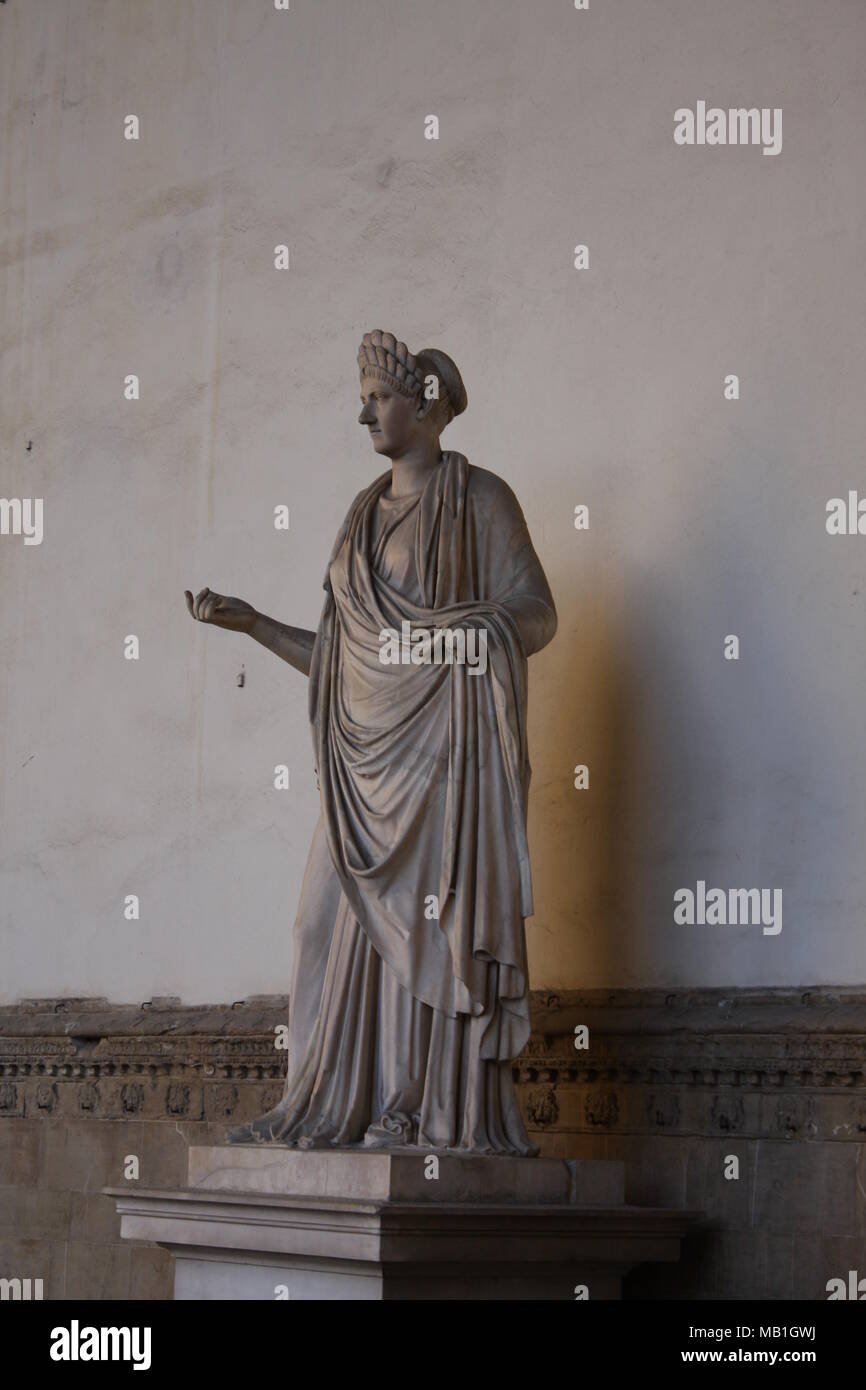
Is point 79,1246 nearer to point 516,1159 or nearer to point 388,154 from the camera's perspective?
point 516,1159

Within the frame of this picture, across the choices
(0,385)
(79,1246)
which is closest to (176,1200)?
(79,1246)

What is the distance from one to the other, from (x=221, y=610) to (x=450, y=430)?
152 cm

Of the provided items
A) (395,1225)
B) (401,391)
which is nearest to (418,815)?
(395,1225)

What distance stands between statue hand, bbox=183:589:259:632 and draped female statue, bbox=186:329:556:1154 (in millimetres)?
251

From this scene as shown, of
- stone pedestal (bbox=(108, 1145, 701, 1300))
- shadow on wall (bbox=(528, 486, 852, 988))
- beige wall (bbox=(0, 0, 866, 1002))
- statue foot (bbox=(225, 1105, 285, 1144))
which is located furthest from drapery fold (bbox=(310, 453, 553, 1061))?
beige wall (bbox=(0, 0, 866, 1002))

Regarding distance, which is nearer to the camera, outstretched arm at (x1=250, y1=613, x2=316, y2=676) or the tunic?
the tunic

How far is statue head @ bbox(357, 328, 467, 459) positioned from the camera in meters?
5.60

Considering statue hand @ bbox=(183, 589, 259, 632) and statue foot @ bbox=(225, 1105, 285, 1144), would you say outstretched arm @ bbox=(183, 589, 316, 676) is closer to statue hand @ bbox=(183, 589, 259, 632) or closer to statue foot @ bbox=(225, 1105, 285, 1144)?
statue hand @ bbox=(183, 589, 259, 632)

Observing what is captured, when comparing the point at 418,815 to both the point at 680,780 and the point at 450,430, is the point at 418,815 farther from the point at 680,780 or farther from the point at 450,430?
the point at 450,430

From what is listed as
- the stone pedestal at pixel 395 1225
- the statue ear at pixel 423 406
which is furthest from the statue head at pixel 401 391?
the stone pedestal at pixel 395 1225

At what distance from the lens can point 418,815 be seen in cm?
527
